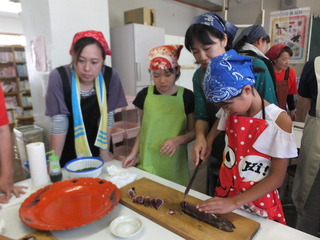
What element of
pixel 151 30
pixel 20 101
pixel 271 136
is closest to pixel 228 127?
pixel 271 136

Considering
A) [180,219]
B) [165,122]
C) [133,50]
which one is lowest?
[180,219]

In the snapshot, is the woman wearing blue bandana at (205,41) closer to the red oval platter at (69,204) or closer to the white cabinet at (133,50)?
the red oval platter at (69,204)

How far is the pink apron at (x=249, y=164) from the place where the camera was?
0.89m

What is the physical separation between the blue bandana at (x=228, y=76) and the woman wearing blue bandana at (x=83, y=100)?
2.47 feet

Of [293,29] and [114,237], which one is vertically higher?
[293,29]

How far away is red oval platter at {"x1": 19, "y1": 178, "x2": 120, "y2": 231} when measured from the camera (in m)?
→ 0.81

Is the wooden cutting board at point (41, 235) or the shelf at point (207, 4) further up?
the shelf at point (207, 4)

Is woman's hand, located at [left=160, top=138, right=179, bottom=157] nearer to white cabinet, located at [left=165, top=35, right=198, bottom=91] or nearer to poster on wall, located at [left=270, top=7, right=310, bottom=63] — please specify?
white cabinet, located at [left=165, top=35, right=198, bottom=91]

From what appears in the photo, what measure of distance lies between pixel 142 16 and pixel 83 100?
232cm

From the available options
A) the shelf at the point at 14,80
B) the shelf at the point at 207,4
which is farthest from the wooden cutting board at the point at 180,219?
the shelf at the point at 14,80

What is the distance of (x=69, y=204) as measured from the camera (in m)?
0.93

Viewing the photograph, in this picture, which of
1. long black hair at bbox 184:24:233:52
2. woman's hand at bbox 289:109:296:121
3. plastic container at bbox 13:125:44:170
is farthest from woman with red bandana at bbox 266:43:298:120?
plastic container at bbox 13:125:44:170

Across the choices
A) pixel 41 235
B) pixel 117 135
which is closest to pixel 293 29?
pixel 117 135

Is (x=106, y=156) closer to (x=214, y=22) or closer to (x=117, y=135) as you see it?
(x=214, y=22)
